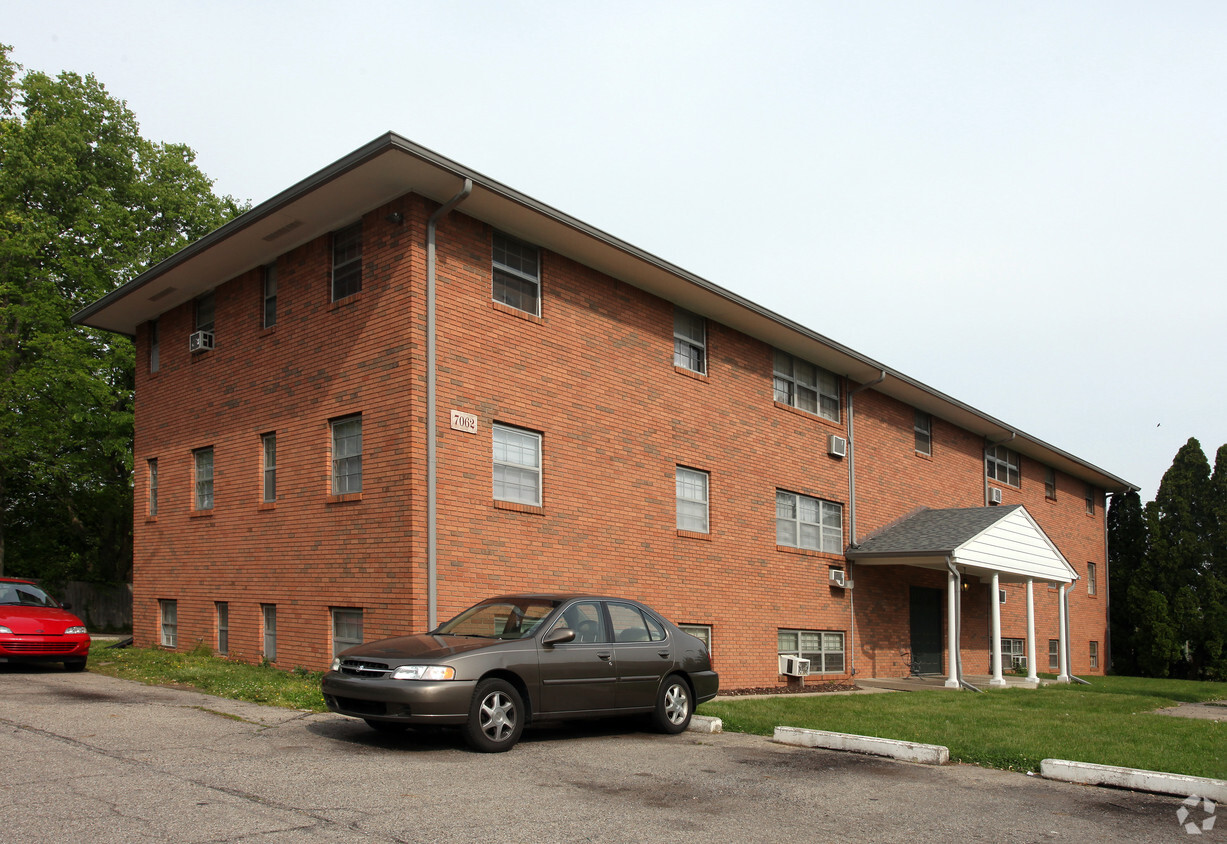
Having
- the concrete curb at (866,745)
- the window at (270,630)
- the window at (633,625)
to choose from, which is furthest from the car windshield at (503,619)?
the window at (270,630)

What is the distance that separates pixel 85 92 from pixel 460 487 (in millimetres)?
24966

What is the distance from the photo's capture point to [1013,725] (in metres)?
12.1

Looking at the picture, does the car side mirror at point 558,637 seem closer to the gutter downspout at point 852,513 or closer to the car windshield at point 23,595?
the car windshield at point 23,595

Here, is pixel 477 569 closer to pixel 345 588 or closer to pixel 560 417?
pixel 345 588

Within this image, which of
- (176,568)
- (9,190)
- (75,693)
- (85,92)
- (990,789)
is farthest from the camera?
(85,92)

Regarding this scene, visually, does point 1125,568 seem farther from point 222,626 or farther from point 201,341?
point 201,341

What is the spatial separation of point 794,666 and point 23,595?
12.8m

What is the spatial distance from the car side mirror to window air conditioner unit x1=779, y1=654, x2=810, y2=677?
402 inches

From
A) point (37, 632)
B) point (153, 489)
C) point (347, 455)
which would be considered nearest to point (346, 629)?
point (347, 455)

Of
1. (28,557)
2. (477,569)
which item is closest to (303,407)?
(477,569)

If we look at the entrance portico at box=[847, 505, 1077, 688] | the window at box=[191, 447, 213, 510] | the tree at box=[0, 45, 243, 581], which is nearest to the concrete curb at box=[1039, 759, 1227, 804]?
the entrance portico at box=[847, 505, 1077, 688]

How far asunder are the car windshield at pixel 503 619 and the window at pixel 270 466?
6220 millimetres

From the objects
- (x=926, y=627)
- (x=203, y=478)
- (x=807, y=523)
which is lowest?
(x=926, y=627)

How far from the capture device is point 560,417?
48.6 feet
